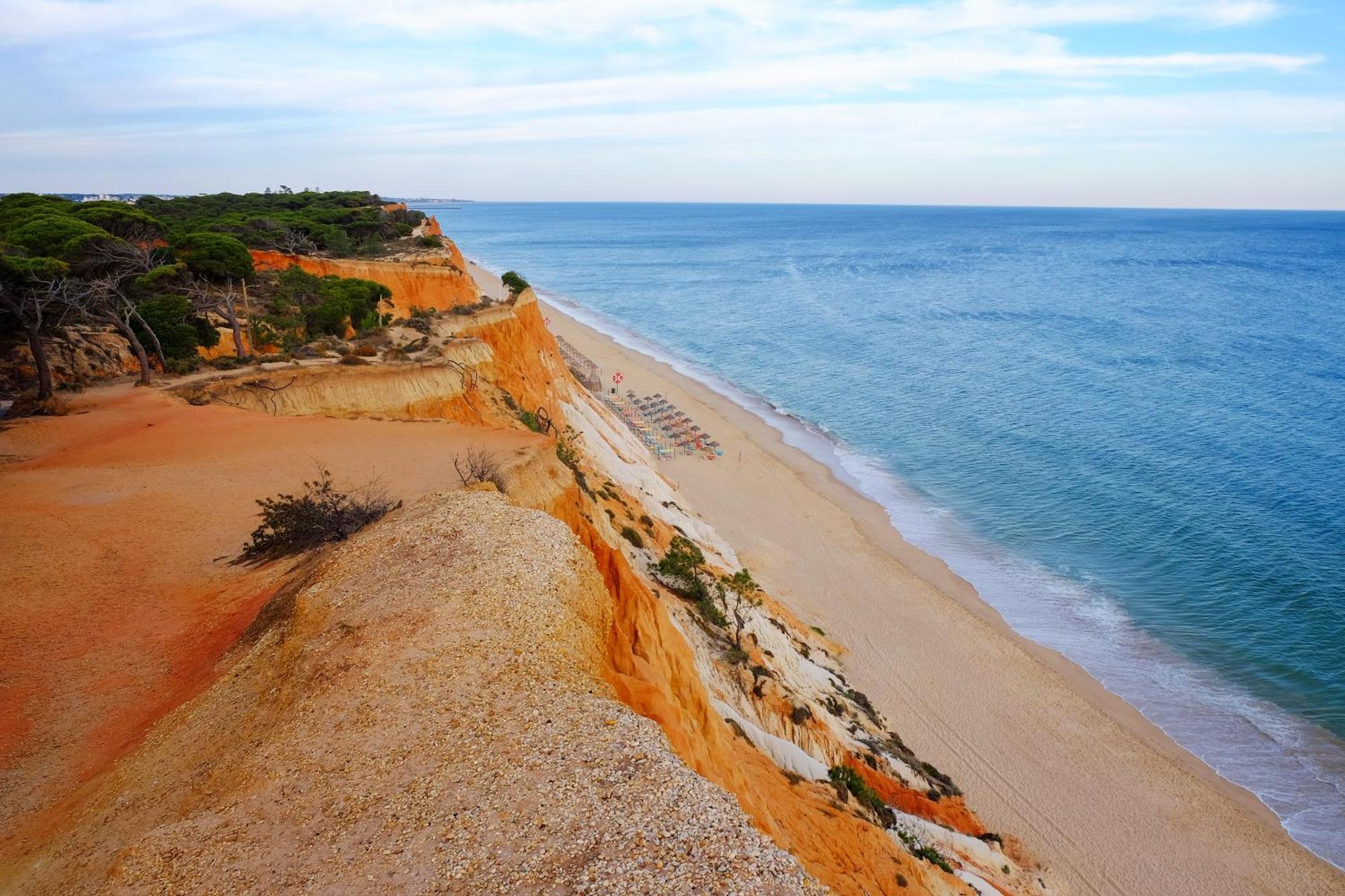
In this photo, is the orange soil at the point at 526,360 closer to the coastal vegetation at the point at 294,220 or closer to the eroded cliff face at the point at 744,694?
the eroded cliff face at the point at 744,694

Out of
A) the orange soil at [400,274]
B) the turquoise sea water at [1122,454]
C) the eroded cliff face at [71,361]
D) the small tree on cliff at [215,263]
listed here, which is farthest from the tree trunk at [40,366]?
the turquoise sea water at [1122,454]

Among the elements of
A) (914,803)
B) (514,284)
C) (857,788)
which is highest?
(514,284)

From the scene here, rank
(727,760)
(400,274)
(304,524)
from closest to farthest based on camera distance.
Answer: (727,760) → (304,524) → (400,274)

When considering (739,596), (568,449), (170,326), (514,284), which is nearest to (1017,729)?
(739,596)

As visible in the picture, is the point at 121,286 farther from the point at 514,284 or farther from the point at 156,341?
the point at 514,284

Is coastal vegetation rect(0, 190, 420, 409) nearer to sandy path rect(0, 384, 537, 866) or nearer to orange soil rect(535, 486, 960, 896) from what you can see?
sandy path rect(0, 384, 537, 866)

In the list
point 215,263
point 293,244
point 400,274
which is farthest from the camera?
point 293,244

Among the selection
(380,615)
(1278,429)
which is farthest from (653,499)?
(1278,429)

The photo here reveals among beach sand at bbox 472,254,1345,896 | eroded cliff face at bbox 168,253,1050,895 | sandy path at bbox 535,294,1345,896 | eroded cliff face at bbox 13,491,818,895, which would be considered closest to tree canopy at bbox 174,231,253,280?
eroded cliff face at bbox 168,253,1050,895
